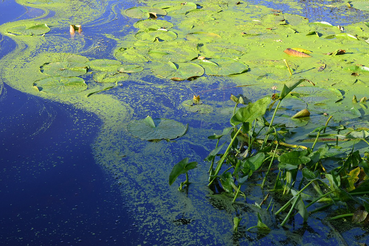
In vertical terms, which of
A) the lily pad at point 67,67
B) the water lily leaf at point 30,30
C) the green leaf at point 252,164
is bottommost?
the lily pad at point 67,67

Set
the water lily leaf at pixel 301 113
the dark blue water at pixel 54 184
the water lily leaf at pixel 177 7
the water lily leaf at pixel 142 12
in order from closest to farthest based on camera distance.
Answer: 1. the dark blue water at pixel 54 184
2. the water lily leaf at pixel 301 113
3. the water lily leaf at pixel 142 12
4. the water lily leaf at pixel 177 7

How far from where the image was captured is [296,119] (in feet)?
5.89

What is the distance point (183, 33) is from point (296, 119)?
5.53 ft

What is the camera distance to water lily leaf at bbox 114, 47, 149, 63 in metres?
2.56

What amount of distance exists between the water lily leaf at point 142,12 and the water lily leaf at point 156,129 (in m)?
2.04

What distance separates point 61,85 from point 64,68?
235 mm

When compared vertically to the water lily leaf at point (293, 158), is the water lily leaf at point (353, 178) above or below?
below

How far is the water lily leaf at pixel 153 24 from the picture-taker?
3253mm

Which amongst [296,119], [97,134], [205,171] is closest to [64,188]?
[97,134]

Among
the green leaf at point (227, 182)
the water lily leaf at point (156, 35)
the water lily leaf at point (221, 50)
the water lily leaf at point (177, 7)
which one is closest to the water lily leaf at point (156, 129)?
the green leaf at point (227, 182)

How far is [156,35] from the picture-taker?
9.96ft

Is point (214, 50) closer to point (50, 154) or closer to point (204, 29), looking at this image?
point (204, 29)

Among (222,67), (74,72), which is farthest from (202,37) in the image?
(74,72)

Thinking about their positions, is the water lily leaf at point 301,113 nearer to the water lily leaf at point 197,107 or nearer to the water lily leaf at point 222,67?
the water lily leaf at point 197,107
